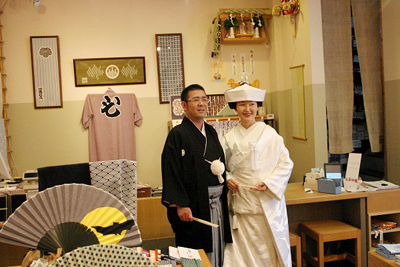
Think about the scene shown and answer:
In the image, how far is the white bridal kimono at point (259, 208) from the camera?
2566mm

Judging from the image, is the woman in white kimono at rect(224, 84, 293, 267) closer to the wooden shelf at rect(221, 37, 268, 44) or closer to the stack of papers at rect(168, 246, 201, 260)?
the stack of papers at rect(168, 246, 201, 260)

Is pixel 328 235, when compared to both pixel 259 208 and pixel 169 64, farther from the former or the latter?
pixel 169 64

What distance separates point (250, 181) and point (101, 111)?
8.82 feet

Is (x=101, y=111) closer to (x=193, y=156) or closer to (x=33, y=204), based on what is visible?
(x=193, y=156)

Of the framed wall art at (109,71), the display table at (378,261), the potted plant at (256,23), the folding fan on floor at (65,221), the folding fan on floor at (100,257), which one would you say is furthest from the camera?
the potted plant at (256,23)

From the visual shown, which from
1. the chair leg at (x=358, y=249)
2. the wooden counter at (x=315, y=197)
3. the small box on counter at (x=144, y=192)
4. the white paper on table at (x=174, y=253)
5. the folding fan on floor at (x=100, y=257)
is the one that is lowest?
the chair leg at (x=358, y=249)

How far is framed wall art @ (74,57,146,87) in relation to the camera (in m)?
4.67

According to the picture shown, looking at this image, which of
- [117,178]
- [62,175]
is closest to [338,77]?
[117,178]

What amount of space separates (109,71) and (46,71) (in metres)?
0.76

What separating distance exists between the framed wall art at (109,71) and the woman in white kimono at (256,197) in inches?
94.4

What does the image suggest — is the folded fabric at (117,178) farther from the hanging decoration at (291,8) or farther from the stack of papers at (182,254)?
the hanging decoration at (291,8)

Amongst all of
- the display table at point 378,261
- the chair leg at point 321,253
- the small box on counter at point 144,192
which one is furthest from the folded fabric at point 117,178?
the small box on counter at point 144,192

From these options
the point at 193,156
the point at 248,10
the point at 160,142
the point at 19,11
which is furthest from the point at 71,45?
the point at 193,156

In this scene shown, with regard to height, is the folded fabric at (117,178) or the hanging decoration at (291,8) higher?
the hanging decoration at (291,8)
